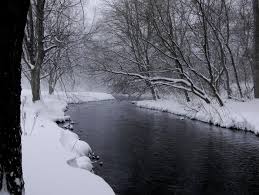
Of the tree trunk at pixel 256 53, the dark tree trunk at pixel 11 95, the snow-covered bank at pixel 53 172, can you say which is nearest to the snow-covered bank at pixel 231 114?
the tree trunk at pixel 256 53

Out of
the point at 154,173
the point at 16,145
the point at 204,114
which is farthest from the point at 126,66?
the point at 16,145

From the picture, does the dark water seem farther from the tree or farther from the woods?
the tree

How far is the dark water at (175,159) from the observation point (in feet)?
27.5

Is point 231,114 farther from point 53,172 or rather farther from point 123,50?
point 123,50

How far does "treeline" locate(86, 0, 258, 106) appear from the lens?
21.5 meters

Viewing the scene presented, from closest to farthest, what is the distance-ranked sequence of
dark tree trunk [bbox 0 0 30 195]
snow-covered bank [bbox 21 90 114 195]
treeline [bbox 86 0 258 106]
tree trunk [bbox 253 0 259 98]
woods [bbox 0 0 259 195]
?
dark tree trunk [bbox 0 0 30 195], woods [bbox 0 0 259 195], snow-covered bank [bbox 21 90 114 195], tree trunk [bbox 253 0 259 98], treeline [bbox 86 0 258 106]

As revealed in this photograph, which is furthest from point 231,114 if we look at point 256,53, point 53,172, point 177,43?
point 53,172

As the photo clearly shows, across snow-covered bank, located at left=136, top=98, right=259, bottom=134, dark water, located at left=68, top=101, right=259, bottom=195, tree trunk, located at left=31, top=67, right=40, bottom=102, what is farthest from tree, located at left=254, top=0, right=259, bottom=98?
tree trunk, located at left=31, top=67, right=40, bottom=102

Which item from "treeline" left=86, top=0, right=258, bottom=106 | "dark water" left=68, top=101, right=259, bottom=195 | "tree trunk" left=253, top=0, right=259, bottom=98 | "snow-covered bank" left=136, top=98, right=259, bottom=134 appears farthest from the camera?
"treeline" left=86, top=0, right=258, bottom=106

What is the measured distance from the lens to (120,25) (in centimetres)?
3127

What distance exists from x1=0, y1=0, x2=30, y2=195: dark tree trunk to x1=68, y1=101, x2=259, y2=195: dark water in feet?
14.9

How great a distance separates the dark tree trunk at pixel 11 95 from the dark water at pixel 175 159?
454cm

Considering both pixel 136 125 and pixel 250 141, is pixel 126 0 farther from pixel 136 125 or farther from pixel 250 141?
pixel 250 141

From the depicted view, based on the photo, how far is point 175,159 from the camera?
1095 centimetres
